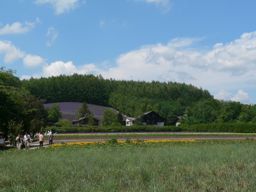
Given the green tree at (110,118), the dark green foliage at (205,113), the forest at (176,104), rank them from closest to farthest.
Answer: the forest at (176,104) → the dark green foliage at (205,113) → the green tree at (110,118)

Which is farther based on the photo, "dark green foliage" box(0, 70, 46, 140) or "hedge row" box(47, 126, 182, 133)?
"hedge row" box(47, 126, 182, 133)

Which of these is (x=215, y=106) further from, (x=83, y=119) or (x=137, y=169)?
(x=137, y=169)

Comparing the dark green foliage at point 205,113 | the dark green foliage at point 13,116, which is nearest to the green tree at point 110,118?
the dark green foliage at point 205,113

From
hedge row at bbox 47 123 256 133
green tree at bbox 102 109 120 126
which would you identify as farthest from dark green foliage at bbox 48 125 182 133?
green tree at bbox 102 109 120 126

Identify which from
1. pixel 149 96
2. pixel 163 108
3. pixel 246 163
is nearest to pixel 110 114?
pixel 163 108

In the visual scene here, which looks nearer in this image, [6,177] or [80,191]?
[80,191]

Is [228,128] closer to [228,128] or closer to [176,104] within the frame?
[228,128]

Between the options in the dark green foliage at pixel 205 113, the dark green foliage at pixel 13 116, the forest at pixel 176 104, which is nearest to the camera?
the dark green foliage at pixel 13 116

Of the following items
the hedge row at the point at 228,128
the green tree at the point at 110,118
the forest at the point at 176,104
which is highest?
the forest at the point at 176,104

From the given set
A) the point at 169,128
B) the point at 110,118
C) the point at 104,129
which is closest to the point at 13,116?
the point at 104,129

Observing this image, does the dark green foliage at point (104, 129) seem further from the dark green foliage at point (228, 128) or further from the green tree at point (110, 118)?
the green tree at point (110, 118)

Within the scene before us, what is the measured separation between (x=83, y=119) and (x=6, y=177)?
5216 inches

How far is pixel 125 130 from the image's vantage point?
92.5 metres

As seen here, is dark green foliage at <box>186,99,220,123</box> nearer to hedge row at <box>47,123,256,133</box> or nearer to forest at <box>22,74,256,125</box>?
forest at <box>22,74,256,125</box>
